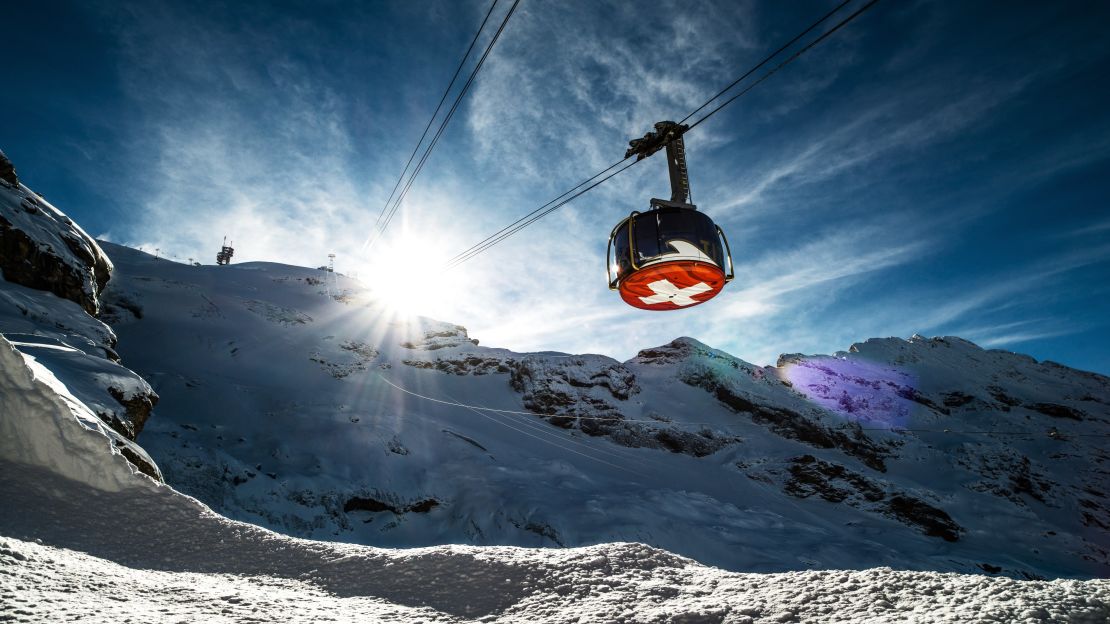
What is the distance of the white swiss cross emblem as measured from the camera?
6.26 m

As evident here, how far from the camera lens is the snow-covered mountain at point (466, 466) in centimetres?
284

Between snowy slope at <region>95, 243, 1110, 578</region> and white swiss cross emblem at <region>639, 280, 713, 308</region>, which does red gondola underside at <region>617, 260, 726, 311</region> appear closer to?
white swiss cross emblem at <region>639, 280, 713, 308</region>

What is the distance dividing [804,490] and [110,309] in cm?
5025

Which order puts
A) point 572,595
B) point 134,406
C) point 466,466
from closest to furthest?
point 572,595, point 134,406, point 466,466

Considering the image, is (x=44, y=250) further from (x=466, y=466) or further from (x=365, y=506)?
(x=466, y=466)

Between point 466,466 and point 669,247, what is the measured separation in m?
22.7

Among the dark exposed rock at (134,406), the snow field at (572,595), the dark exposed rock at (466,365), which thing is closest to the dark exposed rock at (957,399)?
the dark exposed rock at (466,365)

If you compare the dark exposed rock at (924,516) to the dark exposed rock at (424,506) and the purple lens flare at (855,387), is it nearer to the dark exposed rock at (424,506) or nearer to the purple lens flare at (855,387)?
the purple lens flare at (855,387)

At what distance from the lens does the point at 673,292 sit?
6.47 meters

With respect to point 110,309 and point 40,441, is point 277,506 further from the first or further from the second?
point 110,309

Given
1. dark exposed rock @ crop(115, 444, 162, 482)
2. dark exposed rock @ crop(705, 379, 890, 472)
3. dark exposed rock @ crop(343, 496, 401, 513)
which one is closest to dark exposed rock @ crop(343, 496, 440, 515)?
dark exposed rock @ crop(343, 496, 401, 513)

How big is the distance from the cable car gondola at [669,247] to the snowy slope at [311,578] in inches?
Result: 132

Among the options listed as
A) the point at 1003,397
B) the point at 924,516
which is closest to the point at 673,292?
the point at 924,516

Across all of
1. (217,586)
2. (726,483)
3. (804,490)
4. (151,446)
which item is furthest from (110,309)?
(804,490)
